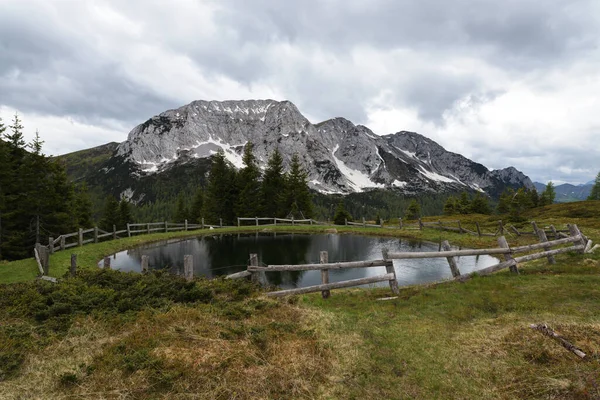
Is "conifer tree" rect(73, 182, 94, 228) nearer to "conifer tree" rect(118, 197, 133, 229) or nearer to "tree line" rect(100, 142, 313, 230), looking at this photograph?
"tree line" rect(100, 142, 313, 230)

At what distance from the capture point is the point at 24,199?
26203 millimetres

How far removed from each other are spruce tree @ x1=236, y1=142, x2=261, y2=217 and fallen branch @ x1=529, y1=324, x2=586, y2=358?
152 feet

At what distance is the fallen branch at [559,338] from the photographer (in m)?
5.77

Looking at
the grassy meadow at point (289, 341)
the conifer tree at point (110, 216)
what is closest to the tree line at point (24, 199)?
the grassy meadow at point (289, 341)

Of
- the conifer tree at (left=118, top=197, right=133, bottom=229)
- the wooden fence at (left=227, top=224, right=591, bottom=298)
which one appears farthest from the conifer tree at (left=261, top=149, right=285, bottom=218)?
the wooden fence at (left=227, top=224, right=591, bottom=298)

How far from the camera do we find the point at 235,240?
33688mm

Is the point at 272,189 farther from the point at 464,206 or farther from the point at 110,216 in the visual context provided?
the point at 464,206

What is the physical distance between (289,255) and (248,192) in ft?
91.6

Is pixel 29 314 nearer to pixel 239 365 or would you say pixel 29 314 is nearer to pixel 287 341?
pixel 239 365

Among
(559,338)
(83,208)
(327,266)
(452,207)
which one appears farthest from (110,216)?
(452,207)

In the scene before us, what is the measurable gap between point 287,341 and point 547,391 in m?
4.93

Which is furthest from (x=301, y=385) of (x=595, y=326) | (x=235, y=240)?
(x=235, y=240)

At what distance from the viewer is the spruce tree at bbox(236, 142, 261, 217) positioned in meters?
51.2

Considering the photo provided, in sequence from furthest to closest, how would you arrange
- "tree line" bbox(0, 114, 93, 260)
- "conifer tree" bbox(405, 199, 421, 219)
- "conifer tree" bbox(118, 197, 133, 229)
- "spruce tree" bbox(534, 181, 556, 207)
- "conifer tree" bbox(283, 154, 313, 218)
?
"conifer tree" bbox(405, 199, 421, 219)
"spruce tree" bbox(534, 181, 556, 207)
"conifer tree" bbox(118, 197, 133, 229)
"conifer tree" bbox(283, 154, 313, 218)
"tree line" bbox(0, 114, 93, 260)
